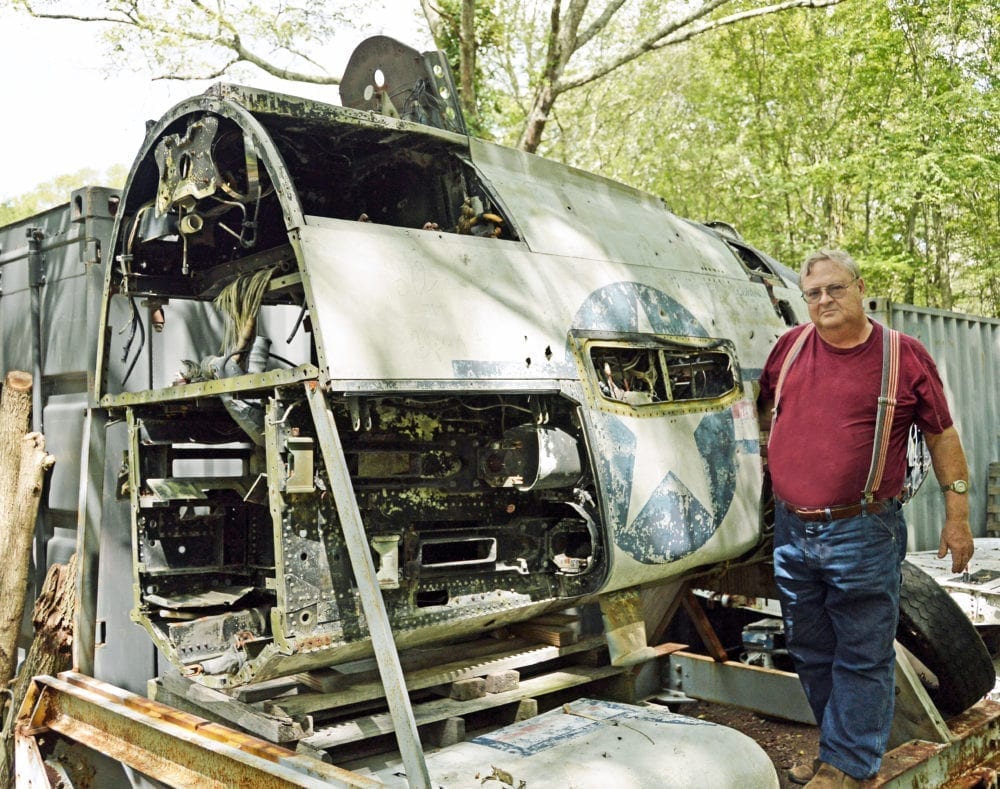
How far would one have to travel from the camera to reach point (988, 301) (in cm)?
1855

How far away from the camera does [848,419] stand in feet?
10.9

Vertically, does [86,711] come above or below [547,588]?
below

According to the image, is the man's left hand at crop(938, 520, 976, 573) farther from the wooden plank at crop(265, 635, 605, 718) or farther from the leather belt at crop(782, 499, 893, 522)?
the wooden plank at crop(265, 635, 605, 718)

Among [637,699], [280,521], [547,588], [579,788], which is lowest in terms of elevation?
[637,699]

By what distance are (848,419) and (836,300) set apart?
0.43 meters

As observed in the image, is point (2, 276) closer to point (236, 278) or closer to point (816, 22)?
point (236, 278)

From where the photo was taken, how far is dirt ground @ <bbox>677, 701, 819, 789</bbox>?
4.45 m

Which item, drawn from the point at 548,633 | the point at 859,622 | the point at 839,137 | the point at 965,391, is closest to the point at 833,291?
the point at 859,622

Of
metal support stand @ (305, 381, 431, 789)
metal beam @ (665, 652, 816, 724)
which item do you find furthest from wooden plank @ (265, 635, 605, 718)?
metal beam @ (665, 652, 816, 724)

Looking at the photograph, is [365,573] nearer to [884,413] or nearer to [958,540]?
[884,413]

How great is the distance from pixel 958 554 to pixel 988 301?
17.3 metres

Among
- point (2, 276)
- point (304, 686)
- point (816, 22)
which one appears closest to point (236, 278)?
point (304, 686)

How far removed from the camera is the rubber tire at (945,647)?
4121mm

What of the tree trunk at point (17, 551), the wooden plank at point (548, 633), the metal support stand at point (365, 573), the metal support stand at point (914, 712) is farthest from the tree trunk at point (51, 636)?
the metal support stand at point (914, 712)
